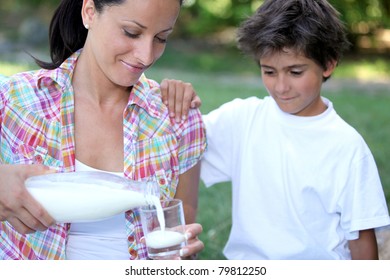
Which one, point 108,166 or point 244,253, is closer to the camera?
point 108,166

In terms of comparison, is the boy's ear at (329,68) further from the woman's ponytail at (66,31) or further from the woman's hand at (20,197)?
the woman's hand at (20,197)

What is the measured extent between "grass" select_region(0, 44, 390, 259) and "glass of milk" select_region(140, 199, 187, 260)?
2.02m

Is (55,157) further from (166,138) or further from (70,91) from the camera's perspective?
(166,138)

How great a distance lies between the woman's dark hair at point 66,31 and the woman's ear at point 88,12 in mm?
173

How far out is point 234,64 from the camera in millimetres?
13891

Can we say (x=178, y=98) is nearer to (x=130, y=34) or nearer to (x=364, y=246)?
(x=130, y=34)

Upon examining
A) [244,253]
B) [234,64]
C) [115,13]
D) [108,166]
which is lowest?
[244,253]

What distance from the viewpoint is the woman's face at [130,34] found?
227 cm

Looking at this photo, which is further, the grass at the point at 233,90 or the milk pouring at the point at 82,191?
the grass at the point at 233,90

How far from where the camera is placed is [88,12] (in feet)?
8.01

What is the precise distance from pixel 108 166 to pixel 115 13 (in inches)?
22.7

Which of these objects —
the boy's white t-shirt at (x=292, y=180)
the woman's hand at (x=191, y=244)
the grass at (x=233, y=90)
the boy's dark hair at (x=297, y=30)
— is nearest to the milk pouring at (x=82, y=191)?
the woman's hand at (x=191, y=244)

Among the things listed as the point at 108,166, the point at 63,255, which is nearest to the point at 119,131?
the point at 108,166

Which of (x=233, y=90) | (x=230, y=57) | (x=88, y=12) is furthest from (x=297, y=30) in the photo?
(x=230, y=57)
